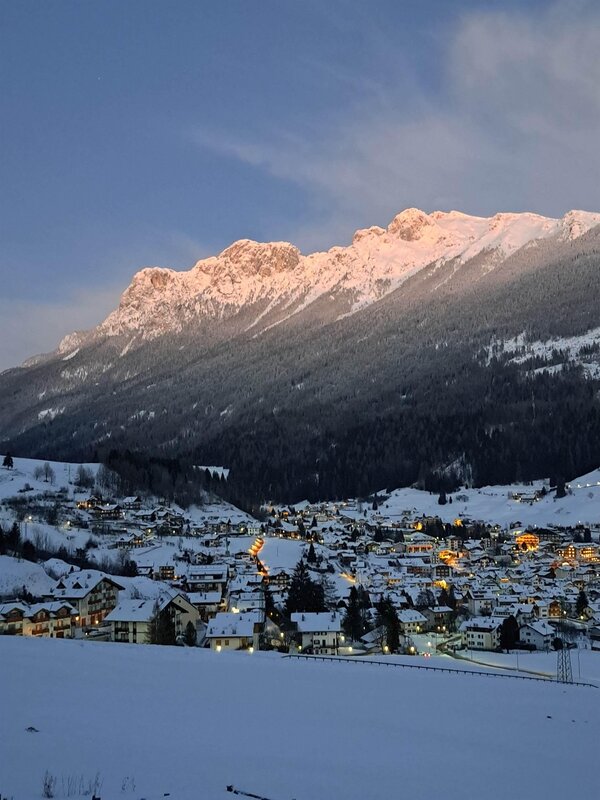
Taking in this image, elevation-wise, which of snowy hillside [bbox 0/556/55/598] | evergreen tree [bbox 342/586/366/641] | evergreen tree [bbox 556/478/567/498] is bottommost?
evergreen tree [bbox 342/586/366/641]

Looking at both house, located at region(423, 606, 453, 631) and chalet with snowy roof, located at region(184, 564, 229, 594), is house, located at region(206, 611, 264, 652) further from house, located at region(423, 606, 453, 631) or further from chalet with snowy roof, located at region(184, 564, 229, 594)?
house, located at region(423, 606, 453, 631)

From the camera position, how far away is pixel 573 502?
12531 centimetres

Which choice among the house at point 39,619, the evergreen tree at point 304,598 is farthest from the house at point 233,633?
the evergreen tree at point 304,598

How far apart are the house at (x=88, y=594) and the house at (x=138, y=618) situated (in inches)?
161

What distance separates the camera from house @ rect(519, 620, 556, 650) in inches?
2024

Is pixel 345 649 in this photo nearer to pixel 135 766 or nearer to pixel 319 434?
pixel 135 766

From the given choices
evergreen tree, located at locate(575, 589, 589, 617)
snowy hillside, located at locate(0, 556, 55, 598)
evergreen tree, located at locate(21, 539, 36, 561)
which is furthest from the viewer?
evergreen tree, located at locate(575, 589, 589, 617)

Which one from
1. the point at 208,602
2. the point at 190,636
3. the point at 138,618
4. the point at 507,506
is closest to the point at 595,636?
the point at 208,602

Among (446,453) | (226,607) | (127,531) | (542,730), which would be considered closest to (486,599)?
(226,607)

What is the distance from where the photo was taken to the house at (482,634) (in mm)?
52469

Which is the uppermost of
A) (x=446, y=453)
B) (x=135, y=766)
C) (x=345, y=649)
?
(x=446, y=453)

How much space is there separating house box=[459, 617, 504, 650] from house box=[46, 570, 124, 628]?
25.2 m

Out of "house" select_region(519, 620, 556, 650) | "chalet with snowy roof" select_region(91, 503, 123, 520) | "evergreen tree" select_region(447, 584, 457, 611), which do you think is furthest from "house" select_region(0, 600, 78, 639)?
"chalet with snowy roof" select_region(91, 503, 123, 520)

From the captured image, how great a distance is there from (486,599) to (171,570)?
29.3 metres
